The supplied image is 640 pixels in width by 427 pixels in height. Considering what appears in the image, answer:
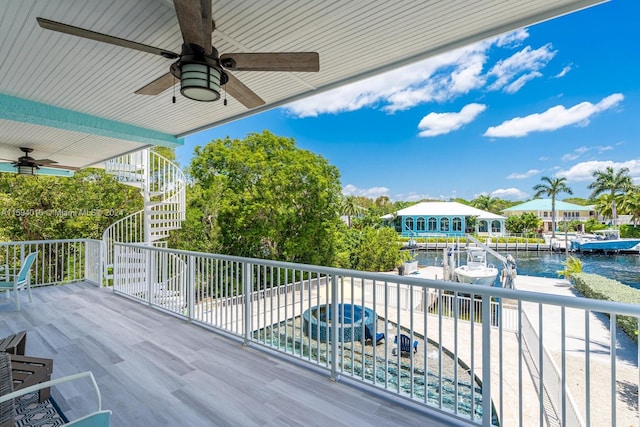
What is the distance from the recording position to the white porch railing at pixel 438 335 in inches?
68.5

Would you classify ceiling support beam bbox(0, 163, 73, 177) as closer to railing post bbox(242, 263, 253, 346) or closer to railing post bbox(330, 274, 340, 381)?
railing post bbox(242, 263, 253, 346)

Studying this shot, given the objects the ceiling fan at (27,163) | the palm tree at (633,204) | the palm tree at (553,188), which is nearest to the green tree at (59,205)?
the ceiling fan at (27,163)

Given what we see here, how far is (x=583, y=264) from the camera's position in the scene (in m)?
19.7

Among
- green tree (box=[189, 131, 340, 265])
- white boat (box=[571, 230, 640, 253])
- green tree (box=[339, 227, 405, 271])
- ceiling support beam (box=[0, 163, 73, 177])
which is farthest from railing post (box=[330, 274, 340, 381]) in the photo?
white boat (box=[571, 230, 640, 253])

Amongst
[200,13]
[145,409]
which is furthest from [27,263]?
[200,13]

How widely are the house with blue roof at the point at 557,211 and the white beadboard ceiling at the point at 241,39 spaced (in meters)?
36.8

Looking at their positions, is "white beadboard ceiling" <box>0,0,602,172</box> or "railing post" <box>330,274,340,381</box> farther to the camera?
"railing post" <box>330,274,340,381</box>

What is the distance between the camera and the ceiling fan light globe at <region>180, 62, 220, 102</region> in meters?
1.92

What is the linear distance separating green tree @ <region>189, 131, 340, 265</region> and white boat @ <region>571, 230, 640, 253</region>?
2128cm

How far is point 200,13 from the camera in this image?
5.25ft

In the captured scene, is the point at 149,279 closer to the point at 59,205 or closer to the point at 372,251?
the point at 59,205

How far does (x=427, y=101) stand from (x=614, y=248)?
A: 31.4 metres

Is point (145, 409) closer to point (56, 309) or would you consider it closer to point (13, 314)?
point (56, 309)

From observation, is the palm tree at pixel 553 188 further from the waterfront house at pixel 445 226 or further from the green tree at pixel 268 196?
the green tree at pixel 268 196
